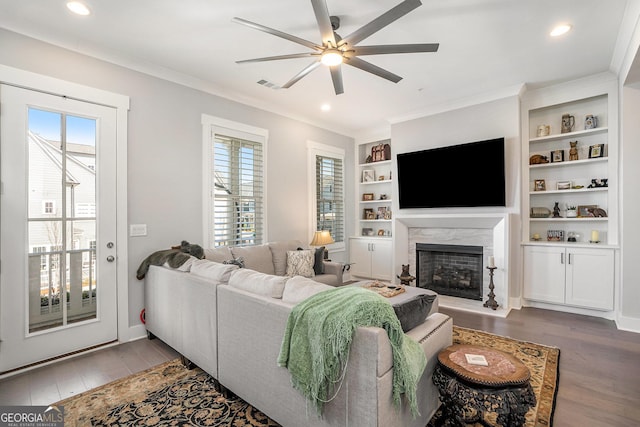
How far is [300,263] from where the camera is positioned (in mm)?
4211

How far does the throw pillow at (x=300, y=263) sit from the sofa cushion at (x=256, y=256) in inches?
10.0

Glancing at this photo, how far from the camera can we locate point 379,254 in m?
5.63

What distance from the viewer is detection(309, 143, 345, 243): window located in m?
5.38

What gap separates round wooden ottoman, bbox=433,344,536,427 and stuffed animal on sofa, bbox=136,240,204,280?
7.76 feet

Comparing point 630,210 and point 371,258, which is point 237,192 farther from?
point 630,210

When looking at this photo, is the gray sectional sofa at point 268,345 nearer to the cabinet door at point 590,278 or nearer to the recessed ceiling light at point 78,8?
the recessed ceiling light at point 78,8

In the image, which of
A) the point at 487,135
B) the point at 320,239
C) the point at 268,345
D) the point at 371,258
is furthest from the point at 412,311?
the point at 371,258

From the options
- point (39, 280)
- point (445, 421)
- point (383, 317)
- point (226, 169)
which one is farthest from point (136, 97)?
point (445, 421)

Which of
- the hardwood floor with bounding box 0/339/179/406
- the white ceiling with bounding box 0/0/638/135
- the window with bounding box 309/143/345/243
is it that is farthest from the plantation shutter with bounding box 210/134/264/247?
the hardwood floor with bounding box 0/339/179/406

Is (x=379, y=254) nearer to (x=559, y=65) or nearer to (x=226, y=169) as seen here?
(x=226, y=169)

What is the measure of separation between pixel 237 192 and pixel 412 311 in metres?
3.14

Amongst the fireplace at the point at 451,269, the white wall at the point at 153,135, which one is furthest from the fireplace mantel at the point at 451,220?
the white wall at the point at 153,135

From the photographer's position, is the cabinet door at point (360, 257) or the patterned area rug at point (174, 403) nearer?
the patterned area rug at point (174, 403)

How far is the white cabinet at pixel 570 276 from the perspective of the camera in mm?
3666
